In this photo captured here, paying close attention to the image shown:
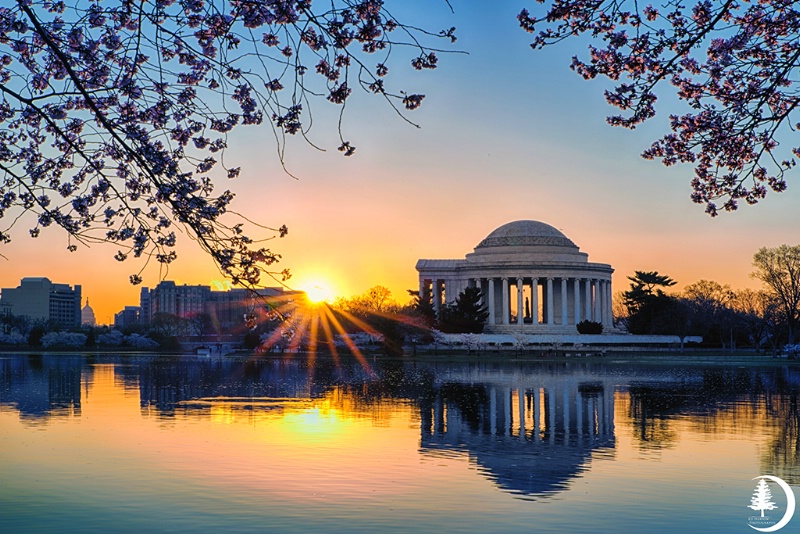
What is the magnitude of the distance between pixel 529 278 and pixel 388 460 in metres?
103

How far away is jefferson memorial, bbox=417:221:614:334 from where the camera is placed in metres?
121

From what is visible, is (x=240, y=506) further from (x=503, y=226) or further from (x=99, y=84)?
(x=503, y=226)

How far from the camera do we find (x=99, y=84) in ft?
43.1

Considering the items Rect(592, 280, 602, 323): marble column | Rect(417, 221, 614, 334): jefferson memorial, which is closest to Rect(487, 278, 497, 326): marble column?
Rect(417, 221, 614, 334): jefferson memorial

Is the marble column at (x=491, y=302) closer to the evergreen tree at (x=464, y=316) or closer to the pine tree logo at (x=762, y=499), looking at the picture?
the evergreen tree at (x=464, y=316)

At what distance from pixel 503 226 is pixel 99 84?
12009 cm

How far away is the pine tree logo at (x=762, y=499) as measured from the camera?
56.2 ft

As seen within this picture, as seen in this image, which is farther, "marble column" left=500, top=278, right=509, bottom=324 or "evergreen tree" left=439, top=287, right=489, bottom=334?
"marble column" left=500, top=278, right=509, bottom=324

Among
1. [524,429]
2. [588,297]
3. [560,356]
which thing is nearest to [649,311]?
[588,297]

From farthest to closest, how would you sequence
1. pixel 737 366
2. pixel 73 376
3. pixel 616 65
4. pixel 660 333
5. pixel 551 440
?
pixel 660 333 → pixel 737 366 → pixel 73 376 → pixel 551 440 → pixel 616 65

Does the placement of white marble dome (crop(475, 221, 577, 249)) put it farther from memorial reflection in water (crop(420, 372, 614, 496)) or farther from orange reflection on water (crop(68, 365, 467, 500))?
orange reflection on water (crop(68, 365, 467, 500))

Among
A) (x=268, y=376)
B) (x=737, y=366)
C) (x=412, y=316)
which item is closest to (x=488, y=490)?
(x=268, y=376)

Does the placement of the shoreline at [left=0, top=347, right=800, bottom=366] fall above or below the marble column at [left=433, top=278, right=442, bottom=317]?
below

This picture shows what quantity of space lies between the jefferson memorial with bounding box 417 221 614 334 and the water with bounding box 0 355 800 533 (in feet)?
263
